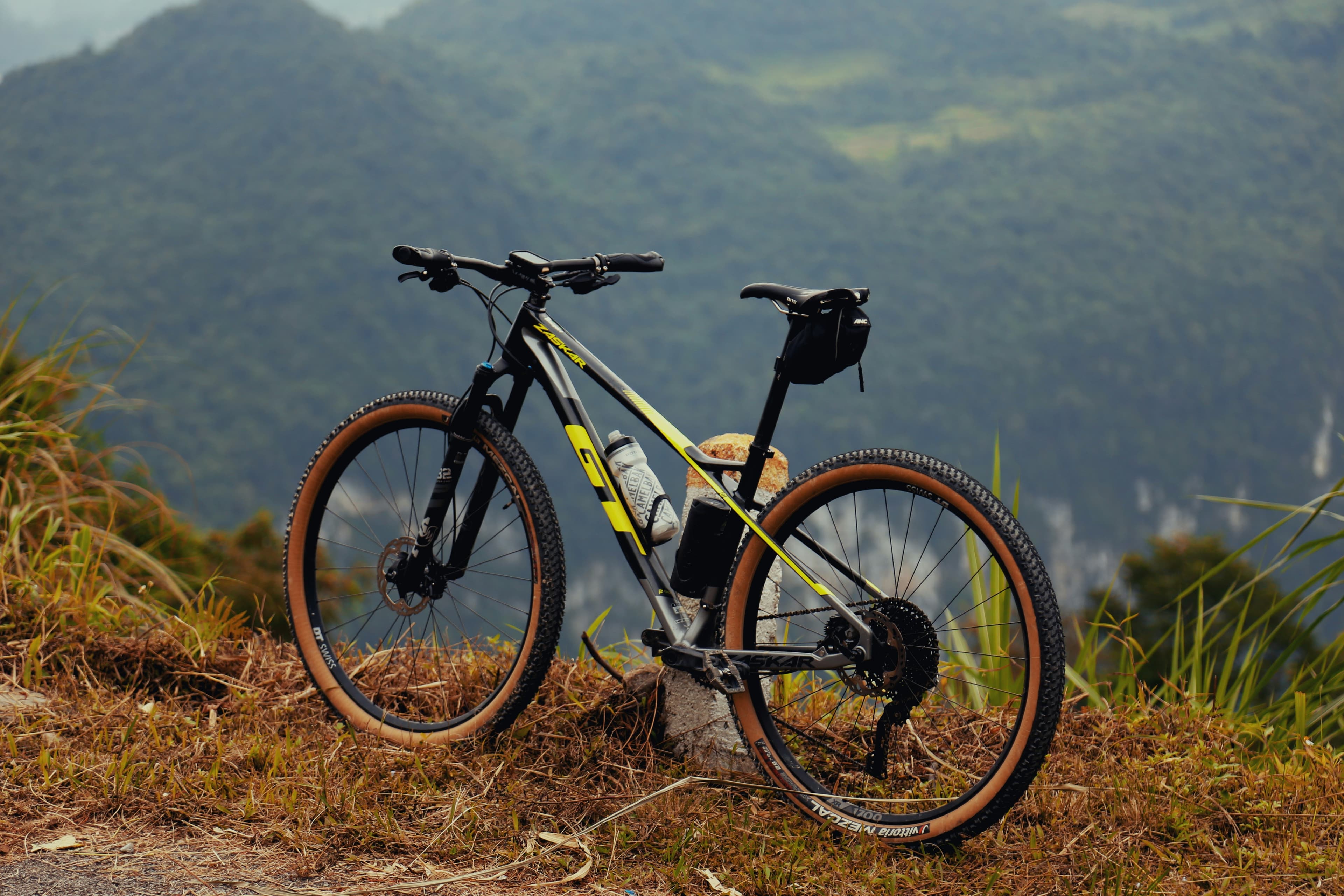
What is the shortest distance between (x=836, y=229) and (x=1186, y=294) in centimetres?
3826

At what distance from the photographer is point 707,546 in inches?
94.0

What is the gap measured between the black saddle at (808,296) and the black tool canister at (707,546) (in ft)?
1.61

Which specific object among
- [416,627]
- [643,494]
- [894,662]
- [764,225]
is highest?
[764,225]

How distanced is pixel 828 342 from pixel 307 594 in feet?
5.75

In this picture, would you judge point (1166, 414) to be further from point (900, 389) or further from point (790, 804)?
point (790, 804)

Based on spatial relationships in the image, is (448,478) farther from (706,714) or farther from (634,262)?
(706,714)

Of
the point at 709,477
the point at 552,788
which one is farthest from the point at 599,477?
the point at 552,788

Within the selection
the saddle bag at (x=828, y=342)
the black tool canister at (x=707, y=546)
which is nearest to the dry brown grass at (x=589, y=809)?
the black tool canister at (x=707, y=546)

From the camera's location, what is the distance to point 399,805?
2.31 meters

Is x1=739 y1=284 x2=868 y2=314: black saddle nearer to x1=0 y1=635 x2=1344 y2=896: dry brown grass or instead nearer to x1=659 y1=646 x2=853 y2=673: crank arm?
x1=659 y1=646 x2=853 y2=673: crank arm

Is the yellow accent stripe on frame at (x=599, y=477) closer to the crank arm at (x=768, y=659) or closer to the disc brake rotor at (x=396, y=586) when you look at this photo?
the crank arm at (x=768, y=659)

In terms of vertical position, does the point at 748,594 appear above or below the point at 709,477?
below

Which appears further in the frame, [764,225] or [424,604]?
[764,225]

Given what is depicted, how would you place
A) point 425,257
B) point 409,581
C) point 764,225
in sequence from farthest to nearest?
point 764,225 < point 409,581 < point 425,257
